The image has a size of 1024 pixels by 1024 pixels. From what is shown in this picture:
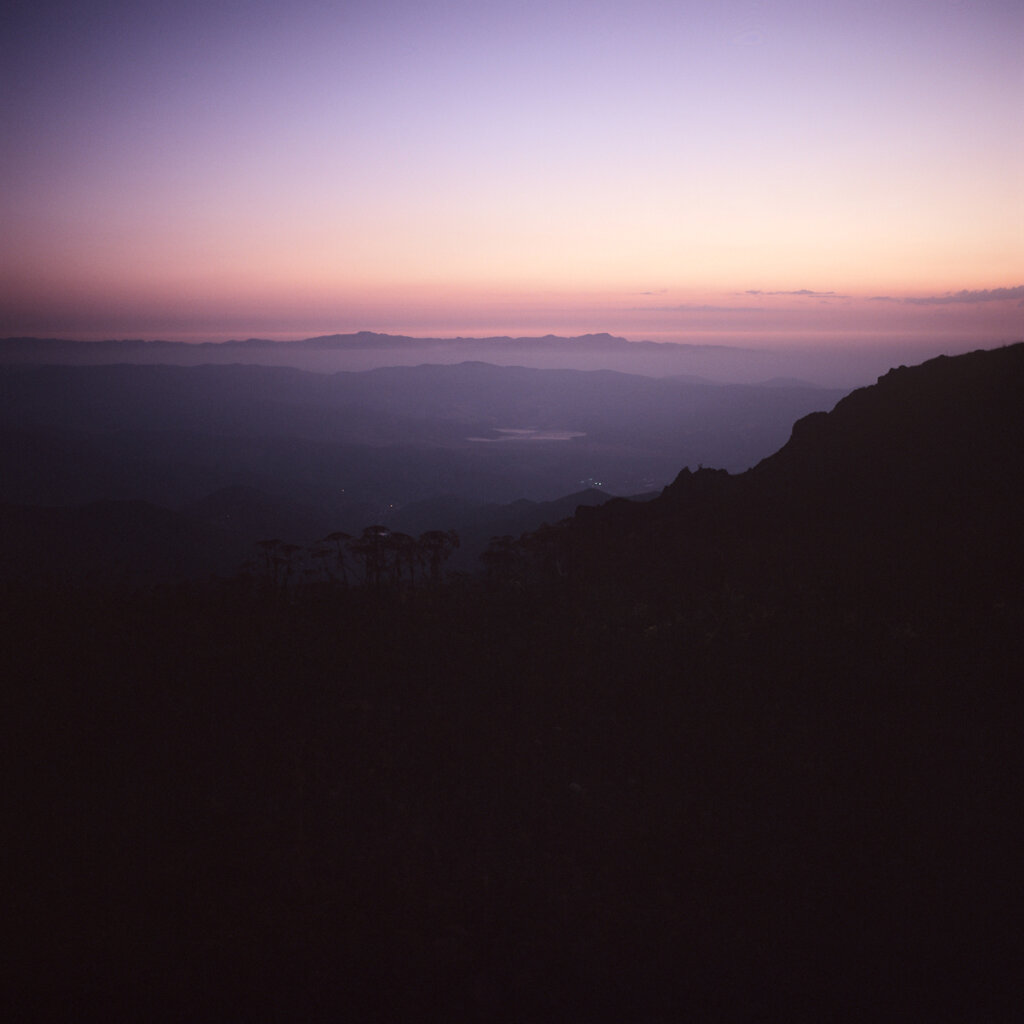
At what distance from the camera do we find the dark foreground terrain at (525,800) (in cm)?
849

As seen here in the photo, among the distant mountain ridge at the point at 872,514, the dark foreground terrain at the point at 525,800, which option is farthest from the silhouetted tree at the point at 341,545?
the distant mountain ridge at the point at 872,514

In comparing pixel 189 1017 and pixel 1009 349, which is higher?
pixel 1009 349

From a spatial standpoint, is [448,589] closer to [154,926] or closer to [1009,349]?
[154,926]

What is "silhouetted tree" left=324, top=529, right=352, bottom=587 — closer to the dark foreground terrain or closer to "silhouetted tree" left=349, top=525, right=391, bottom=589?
"silhouetted tree" left=349, top=525, right=391, bottom=589

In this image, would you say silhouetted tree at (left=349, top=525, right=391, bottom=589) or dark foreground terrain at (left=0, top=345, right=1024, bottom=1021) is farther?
silhouetted tree at (left=349, top=525, right=391, bottom=589)

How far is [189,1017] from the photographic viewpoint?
7.80m

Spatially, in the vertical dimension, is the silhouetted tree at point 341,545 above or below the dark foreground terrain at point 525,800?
above

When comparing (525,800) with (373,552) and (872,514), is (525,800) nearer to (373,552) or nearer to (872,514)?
(373,552)

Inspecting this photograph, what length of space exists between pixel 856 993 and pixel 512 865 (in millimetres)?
5413

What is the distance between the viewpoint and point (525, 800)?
39.0 ft

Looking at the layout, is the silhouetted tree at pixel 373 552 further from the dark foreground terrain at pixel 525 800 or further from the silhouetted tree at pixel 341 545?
the dark foreground terrain at pixel 525 800

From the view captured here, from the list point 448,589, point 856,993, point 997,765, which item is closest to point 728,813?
point 856,993

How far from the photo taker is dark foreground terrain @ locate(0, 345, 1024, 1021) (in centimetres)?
849

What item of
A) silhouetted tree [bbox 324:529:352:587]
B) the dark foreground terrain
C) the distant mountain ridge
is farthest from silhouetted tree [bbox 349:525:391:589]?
the distant mountain ridge
